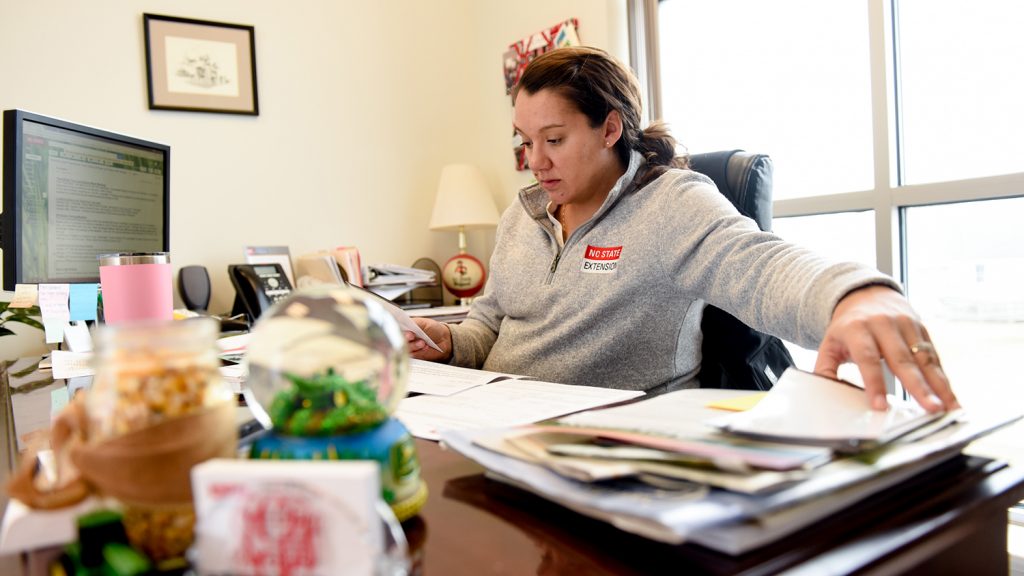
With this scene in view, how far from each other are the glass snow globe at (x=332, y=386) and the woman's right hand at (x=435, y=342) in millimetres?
840

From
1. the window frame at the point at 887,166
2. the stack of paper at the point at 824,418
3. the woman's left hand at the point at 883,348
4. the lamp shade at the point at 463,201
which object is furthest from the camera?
the lamp shade at the point at 463,201

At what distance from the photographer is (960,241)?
1.93 meters

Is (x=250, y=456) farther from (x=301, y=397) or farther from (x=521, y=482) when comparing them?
(x=521, y=482)

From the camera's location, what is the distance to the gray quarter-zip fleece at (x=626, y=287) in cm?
115

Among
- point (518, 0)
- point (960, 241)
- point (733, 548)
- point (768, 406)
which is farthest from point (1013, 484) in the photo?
point (518, 0)

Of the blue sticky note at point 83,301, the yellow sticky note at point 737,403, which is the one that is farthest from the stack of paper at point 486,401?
the blue sticky note at point 83,301

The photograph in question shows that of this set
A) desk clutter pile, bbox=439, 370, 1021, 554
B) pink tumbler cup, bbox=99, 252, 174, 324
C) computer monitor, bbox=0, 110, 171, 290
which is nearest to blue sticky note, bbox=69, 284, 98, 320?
computer monitor, bbox=0, 110, 171, 290

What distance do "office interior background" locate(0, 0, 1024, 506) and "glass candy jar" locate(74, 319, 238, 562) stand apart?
56.3 inches

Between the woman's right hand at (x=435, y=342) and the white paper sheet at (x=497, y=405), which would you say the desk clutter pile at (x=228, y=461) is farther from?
the woman's right hand at (x=435, y=342)

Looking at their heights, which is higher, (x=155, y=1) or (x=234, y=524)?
(x=155, y=1)

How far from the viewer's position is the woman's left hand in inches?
22.2

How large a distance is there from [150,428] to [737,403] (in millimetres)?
477

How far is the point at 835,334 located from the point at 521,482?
13.9 inches

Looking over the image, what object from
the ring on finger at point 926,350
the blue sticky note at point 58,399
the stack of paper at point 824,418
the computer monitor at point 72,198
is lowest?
the blue sticky note at point 58,399
